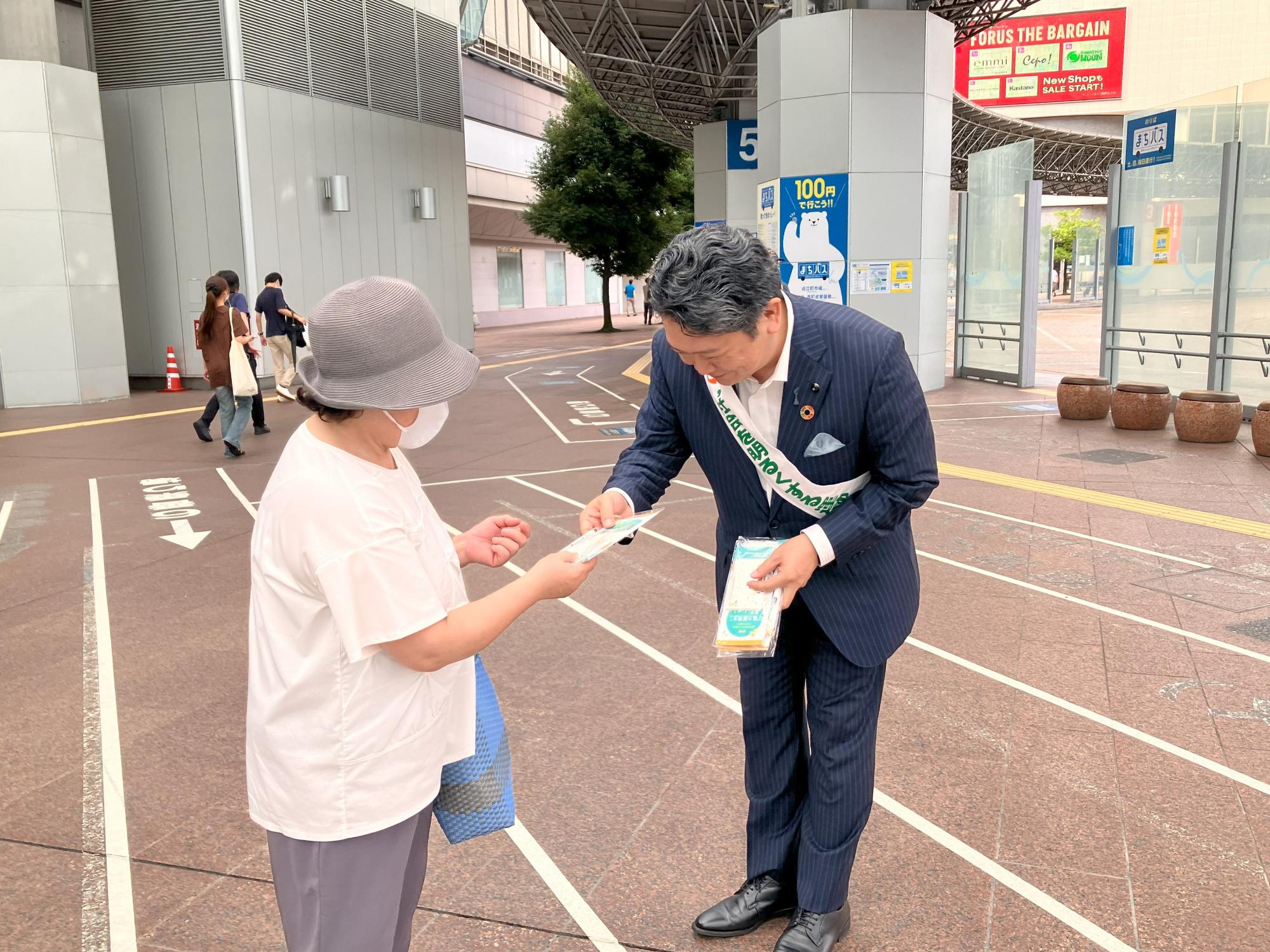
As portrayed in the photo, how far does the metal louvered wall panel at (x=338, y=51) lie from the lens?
21.1 metres

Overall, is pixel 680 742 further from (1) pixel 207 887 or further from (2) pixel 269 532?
(2) pixel 269 532

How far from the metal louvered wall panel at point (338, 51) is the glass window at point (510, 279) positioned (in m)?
23.8

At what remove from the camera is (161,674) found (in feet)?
17.2

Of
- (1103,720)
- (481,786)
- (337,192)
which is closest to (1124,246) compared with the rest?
(1103,720)

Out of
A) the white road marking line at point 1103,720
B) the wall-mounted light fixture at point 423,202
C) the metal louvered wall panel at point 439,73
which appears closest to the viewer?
the white road marking line at point 1103,720

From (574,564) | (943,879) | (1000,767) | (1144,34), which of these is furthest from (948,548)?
(1144,34)

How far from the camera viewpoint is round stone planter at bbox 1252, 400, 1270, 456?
10.0 metres

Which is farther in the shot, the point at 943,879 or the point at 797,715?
the point at 943,879

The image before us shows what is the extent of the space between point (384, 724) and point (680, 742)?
8.36 ft

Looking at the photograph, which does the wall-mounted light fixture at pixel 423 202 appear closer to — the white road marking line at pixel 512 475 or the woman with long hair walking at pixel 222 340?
the woman with long hair walking at pixel 222 340

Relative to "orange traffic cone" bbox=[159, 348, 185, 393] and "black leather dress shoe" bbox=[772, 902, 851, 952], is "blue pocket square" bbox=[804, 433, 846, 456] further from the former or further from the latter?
"orange traffic cone" bbox=[159, 348, 185, 393]

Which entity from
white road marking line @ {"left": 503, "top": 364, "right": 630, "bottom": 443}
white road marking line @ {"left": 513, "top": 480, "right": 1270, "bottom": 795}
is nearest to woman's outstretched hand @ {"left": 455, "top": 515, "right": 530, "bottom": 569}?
white road marking line @ {"left": 513, "top": 480, "right": 1270, "bottom": 795}

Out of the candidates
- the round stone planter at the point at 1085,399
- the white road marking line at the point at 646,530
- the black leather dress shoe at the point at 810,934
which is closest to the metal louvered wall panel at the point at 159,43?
the white road marking line at the point at 646,530

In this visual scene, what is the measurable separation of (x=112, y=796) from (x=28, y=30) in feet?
57.8
